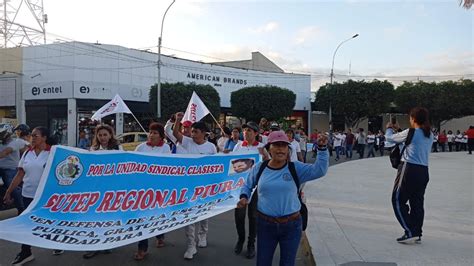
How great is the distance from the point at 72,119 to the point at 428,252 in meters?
30.9

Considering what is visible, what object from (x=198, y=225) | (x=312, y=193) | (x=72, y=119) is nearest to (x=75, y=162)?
(x=198, y=225)

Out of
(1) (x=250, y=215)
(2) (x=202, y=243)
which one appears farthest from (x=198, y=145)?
(2) (x=202, y=243)

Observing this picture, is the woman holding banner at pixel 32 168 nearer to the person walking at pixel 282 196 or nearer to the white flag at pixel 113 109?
the person walking at pixel 282 196

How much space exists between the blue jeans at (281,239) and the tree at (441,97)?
42.7 m

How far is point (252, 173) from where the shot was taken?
159 inches

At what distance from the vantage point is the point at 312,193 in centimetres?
1072

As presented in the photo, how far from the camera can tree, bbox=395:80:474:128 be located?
4344cm

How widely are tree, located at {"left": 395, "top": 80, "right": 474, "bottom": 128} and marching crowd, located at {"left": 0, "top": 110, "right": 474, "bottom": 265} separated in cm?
4023

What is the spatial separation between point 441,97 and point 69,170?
4464 cm

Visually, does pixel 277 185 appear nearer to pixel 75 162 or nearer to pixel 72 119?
pixel 75 162

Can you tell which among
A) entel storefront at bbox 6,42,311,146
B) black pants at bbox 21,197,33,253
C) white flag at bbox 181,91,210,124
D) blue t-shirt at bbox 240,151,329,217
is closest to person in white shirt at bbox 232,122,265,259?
blue t-shirt at bbox 240,151,329,217

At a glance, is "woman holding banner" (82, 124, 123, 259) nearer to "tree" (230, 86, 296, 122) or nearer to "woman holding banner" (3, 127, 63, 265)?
"woman holding banner" (3, 127, 63, 265)

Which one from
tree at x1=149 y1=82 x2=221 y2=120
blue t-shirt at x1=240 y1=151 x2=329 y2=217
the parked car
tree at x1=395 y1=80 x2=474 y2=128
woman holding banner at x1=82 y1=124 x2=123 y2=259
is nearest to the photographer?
blue t-shirt at x1=240 y1=151 x2=329 y2=217

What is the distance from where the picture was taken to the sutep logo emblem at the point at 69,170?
17.3ft
